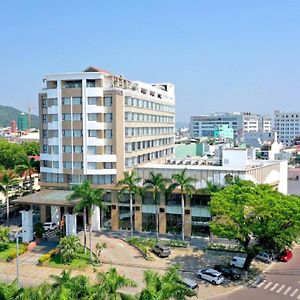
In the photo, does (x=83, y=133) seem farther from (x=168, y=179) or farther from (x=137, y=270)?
(x=137, y=270)

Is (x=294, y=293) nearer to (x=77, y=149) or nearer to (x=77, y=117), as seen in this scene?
(x=77, y=149)

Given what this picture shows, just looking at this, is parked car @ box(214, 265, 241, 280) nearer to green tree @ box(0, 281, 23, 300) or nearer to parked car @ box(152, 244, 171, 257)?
parked car @ box(152, 244, 171, 257)

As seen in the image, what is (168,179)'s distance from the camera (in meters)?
62.3

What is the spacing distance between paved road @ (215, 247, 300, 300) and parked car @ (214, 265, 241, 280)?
2.14 meters

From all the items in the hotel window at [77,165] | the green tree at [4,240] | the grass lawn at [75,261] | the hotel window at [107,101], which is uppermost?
the hotel window at [107,101]

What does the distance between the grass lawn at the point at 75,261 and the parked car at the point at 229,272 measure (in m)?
16.3

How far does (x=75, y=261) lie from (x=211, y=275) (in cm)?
1765

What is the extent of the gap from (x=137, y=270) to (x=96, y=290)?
21538mm

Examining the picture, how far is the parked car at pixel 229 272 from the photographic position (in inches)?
1781

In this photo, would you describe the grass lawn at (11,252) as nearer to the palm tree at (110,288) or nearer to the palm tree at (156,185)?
the palm tree at (156,185)

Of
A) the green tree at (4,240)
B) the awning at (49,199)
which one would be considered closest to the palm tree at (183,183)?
the awning at (49,199)

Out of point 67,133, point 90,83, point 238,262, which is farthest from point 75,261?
point 90,83

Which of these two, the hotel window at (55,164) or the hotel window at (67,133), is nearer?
the hotel window at (67,133)

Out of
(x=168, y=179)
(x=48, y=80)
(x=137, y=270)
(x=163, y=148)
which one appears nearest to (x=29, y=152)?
(x=163, y=148)
